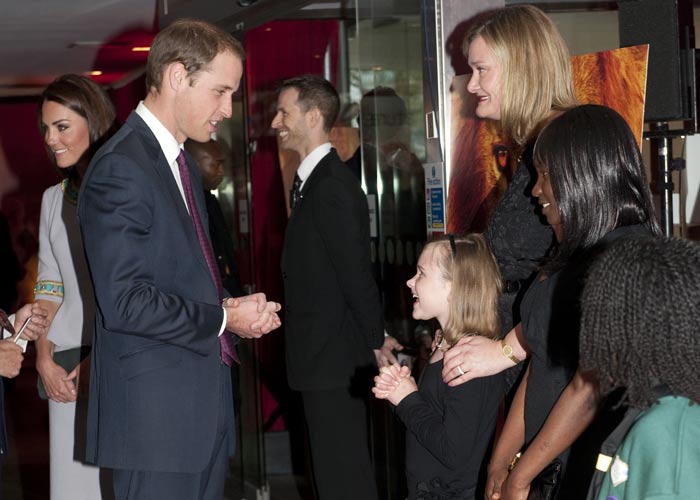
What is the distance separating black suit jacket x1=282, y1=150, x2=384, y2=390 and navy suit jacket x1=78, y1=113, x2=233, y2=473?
1.34 m

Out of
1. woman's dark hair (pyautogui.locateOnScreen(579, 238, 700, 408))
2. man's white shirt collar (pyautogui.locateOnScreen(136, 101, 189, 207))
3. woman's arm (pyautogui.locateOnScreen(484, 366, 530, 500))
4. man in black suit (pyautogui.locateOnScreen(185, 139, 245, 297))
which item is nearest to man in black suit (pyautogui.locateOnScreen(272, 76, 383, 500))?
man in black suit (pyautogui.locateOnScreen(185, 139, 245, 297))

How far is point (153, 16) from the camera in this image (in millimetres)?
7223

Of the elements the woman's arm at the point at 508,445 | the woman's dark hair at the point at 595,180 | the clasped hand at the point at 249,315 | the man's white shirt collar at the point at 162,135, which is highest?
the man's white shirt collar at the point at 162,135

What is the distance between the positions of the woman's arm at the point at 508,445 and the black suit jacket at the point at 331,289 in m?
1.46

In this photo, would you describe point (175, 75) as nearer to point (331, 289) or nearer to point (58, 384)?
point (58, 384)

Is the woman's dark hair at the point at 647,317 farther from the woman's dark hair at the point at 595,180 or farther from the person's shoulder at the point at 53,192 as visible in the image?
the person's shoulder at the point at 53,192

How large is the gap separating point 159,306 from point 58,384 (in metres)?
1.10

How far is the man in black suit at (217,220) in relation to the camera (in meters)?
4.05

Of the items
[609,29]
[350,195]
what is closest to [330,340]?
[350,195]

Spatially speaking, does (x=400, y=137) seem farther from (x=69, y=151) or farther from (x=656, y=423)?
(x=656, y=423)

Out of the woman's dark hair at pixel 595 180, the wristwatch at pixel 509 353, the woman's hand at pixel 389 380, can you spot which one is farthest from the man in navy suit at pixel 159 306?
the woman's dark hair at pixel 595 180

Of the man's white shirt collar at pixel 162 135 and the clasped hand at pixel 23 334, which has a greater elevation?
the man's white shirt collar at pixel 162 135

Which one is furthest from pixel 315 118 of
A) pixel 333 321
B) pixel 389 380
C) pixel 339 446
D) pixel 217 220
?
pixel 389 380

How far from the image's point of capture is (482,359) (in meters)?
2.35
